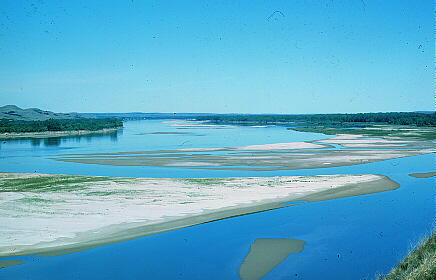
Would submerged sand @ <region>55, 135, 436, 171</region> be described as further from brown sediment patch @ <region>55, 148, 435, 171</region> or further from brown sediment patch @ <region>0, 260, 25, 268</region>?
brown sediment patch @ <region>0, 260, 25, 268</region>

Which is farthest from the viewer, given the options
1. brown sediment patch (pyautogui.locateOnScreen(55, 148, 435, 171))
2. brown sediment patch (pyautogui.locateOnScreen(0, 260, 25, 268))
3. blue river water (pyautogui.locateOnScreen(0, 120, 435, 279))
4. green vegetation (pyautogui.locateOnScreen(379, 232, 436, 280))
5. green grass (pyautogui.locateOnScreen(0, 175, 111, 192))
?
brown sediment patch (pyautogui.locateOnScreen(55, 148, 435, 171))

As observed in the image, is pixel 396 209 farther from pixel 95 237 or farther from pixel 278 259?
pixel 95 237

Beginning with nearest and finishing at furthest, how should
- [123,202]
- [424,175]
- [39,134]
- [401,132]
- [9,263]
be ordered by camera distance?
[9,263], [123,202], [424,175], [401,132], [39,134]

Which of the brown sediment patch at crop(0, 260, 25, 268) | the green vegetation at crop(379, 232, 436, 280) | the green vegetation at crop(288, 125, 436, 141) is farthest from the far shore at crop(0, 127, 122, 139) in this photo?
the green vegetation at crop(379, 232, 436, 280)

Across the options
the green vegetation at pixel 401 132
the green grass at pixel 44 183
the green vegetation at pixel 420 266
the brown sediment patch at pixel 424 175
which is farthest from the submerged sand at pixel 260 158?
the green vegetation at pixel 420 266

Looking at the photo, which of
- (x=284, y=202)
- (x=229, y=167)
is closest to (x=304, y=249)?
(x=284, y=202)

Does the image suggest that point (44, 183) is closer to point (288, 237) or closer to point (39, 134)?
point (288, 237)

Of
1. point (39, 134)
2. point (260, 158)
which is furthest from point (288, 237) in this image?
point (39, 134)
